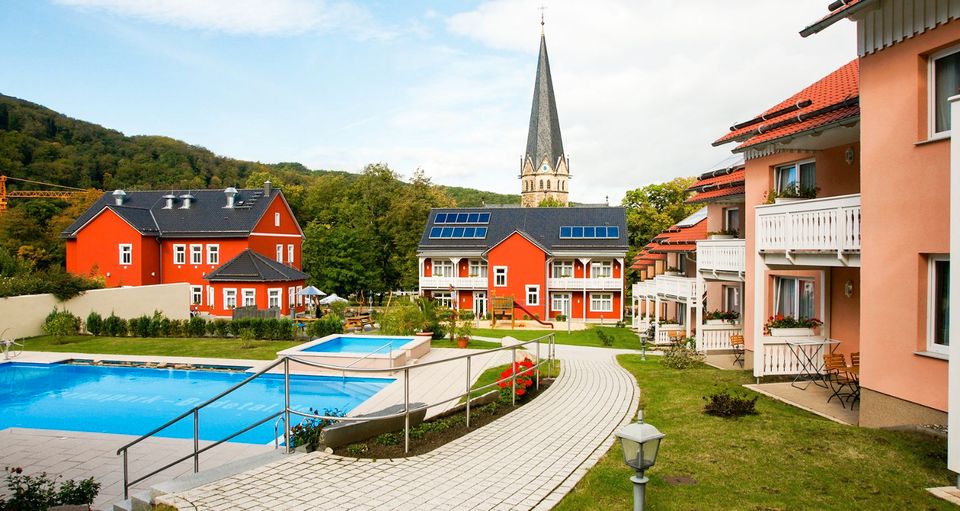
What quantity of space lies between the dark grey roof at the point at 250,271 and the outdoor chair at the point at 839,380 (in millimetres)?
30222

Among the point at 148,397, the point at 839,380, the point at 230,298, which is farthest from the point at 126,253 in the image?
the point at 839,380

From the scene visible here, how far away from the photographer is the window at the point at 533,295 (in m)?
37.5

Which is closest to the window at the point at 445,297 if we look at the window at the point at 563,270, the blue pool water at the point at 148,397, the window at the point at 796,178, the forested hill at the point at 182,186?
the window at the point at 563,270

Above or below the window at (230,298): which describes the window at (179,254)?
above

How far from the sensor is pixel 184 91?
3180cm

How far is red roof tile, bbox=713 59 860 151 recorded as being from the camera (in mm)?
10539

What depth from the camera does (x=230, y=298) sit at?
34750 mm

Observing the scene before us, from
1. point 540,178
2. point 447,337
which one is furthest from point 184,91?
point 540,178

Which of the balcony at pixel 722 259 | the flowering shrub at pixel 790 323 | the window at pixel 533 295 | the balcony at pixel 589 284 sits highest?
the balcony at pixel 722 259

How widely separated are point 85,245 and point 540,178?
6085cm

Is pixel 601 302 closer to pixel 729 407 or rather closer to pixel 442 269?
pixel 442 269

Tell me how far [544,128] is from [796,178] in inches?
2861

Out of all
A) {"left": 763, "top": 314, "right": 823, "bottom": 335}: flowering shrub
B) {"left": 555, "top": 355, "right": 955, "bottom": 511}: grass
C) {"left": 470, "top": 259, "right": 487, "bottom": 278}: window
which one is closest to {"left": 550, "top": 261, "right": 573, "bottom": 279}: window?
{"left": 470, "top": 259, "right": 487, "bottom": 278}: window

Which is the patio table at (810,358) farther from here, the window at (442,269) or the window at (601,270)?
the window at (442,269)
